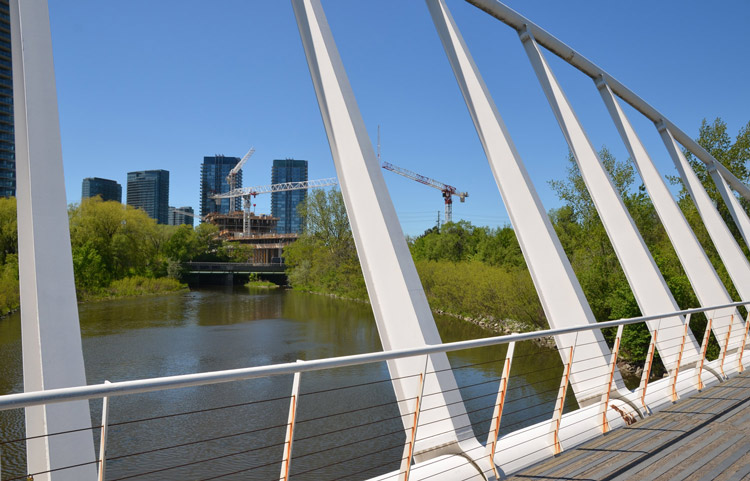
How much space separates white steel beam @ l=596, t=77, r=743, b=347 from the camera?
6219mm

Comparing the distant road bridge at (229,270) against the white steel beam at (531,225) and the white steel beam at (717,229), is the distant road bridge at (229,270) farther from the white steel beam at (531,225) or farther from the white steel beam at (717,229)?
the white steel beam at (531,225)

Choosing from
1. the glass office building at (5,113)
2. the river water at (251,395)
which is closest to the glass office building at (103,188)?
the glass office building at (5,113)

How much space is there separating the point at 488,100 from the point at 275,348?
410 inches

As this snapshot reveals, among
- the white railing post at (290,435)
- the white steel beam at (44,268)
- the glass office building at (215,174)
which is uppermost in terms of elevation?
the glass office building at (215,174)

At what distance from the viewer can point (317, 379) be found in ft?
33.5

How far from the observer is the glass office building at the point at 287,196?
13175 centimetres

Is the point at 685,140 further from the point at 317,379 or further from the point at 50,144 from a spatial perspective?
the point at 50,144

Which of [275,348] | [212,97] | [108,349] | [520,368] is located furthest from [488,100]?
[212,97]

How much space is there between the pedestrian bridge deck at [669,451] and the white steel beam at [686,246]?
316 centimetres

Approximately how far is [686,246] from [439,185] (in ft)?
255

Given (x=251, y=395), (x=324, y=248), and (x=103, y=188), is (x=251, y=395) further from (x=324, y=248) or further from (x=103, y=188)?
(x=103, y=188)


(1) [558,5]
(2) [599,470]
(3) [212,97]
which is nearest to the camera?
(2) [599,470]

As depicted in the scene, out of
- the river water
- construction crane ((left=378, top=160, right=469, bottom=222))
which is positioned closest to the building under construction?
construction crane ((left=378, top=160, right=469, bottom=222))

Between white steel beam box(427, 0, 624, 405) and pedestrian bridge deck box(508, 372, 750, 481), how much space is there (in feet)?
1.50
